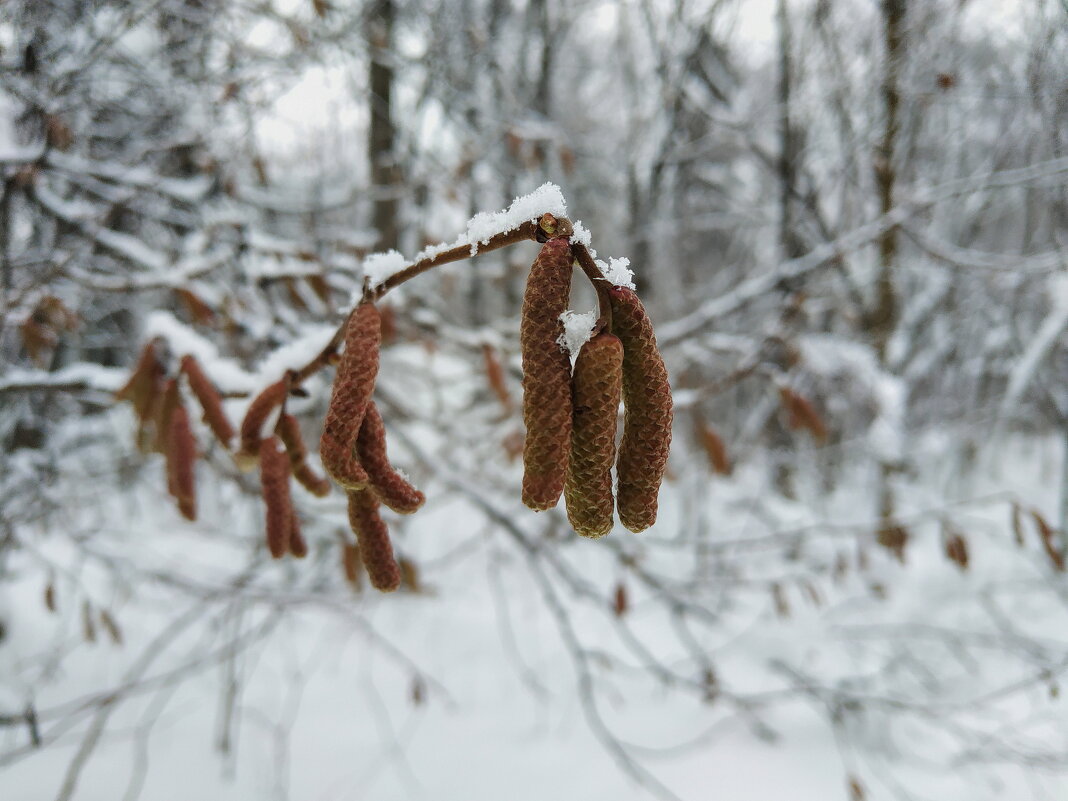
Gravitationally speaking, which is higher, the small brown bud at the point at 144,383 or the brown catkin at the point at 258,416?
the small brown bud at the point at 144,383

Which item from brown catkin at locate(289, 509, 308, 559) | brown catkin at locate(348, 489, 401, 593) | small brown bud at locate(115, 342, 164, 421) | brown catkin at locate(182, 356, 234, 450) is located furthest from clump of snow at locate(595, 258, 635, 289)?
small brown bud at locate(115, 342, 164, 421)

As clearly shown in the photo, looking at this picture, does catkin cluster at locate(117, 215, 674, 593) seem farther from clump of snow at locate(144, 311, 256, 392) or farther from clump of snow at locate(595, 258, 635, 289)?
clump of snow at locate(144, 311, 256, 392)

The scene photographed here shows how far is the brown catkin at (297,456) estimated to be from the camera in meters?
0.91

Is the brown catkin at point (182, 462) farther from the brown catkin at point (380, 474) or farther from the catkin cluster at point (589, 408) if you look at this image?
the catkin cluster at point (589, 408)

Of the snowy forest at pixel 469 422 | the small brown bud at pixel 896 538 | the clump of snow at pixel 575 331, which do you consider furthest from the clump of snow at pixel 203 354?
the small brown bud at pixel 896 538

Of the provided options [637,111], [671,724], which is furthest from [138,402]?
[637,111]

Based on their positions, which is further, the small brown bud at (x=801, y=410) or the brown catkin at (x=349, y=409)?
the small brown bud at (x=801, y=410)

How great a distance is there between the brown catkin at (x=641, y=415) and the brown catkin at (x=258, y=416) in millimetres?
559

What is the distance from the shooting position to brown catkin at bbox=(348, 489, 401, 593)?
29.0 inches

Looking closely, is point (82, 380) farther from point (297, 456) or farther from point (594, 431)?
point (594, 431)

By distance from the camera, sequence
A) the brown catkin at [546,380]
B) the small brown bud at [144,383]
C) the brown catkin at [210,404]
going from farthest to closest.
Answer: the small brown bud at [144,383] < the brown catkin at [210,404] < the brown catkin at [546,380]

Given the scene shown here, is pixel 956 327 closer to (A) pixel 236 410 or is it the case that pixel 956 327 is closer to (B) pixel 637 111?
(B) pixel 637 111

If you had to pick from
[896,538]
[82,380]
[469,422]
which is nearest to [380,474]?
[82,380]

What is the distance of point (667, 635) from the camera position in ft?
14.2
